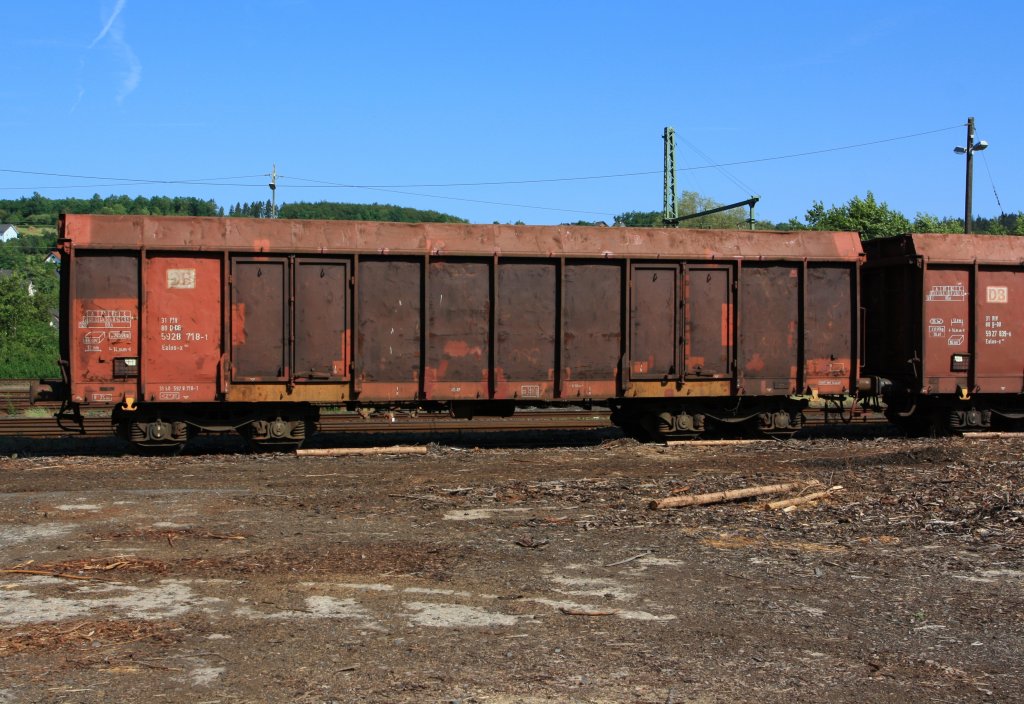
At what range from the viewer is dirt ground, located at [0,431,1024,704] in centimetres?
493

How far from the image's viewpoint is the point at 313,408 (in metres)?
14.0


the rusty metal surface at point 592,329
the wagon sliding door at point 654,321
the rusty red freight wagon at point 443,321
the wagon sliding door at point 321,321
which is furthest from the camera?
the wagon sliding door at point 654,321

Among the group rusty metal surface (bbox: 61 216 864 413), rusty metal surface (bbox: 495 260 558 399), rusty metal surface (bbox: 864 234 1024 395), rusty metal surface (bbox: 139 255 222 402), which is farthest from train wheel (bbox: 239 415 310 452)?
rusty metal surface (bbox: 864 234 1024 395)

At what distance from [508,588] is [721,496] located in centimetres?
376

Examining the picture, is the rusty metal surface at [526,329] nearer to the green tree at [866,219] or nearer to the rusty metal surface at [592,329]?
the rusty metal surface at [592,329]

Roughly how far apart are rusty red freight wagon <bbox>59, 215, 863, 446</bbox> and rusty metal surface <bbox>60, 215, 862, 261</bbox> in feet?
0.09

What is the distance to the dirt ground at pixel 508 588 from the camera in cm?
493

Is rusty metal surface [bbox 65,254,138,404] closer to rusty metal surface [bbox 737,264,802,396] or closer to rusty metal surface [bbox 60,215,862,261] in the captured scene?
rusty metal surface [bbox 60,215,862,261]

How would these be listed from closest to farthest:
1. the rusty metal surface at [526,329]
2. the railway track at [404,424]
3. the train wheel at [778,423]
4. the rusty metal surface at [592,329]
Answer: the rusty metal surface at [526,329] < the rusty metal surface at [592,329] < the train wheel at [778,423] < the railway track at [404,424]

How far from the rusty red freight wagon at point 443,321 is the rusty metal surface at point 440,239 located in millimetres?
28

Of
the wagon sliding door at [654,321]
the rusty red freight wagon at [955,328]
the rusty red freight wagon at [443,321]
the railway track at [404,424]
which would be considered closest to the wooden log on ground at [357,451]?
the rusty red freight wagon at [443,321]

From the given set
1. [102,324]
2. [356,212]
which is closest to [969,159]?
[102,324]

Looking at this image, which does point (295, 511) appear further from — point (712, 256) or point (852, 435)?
point (852, 435)

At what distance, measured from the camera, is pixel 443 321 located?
13.9 m
